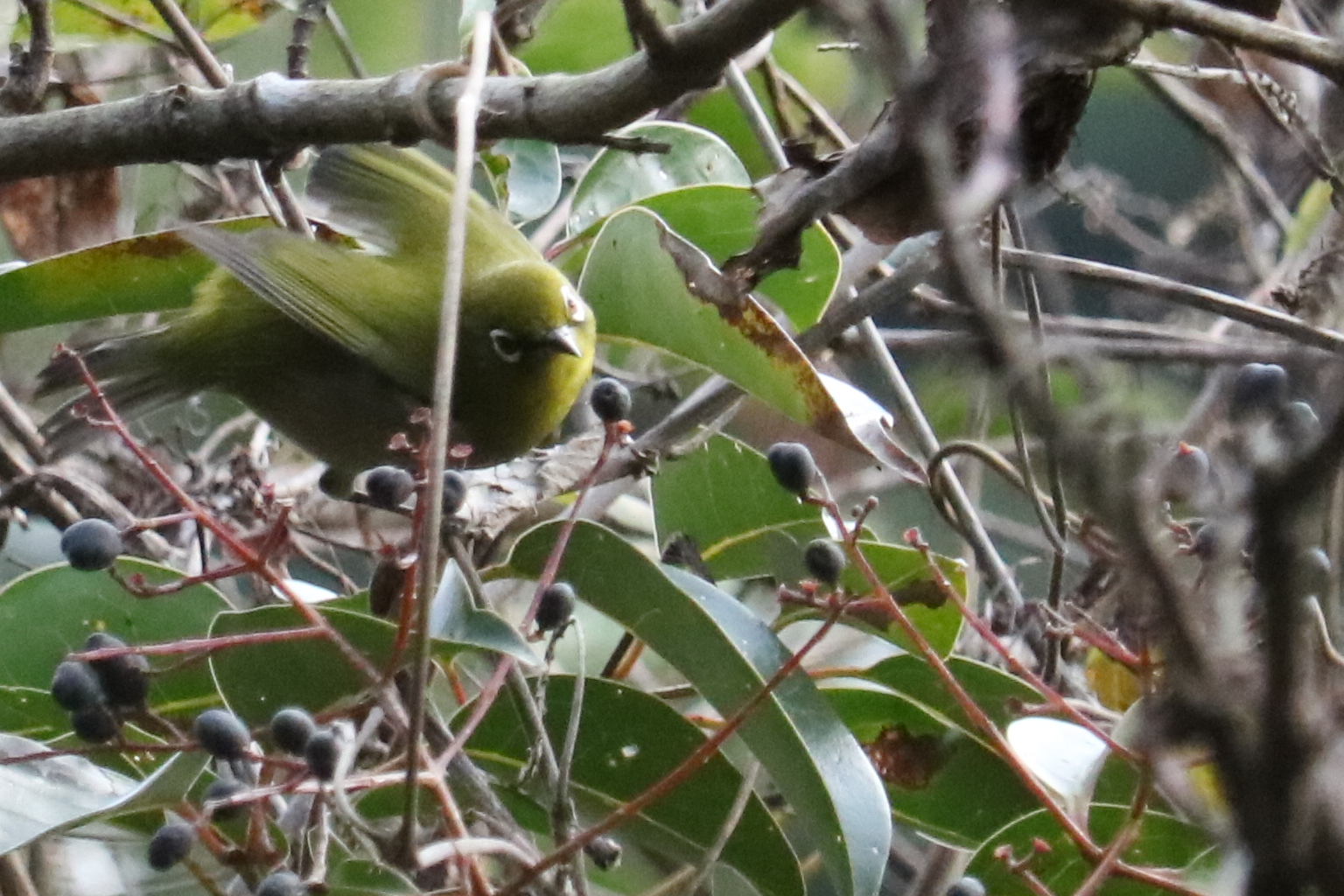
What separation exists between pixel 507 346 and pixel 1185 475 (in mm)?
1479

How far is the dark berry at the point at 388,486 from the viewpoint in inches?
49.8

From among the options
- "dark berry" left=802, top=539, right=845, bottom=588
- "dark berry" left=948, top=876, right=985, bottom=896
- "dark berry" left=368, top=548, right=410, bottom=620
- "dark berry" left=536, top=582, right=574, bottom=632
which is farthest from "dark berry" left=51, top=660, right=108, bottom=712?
"dark berry" left=948, top=876, right=985, bottom=896

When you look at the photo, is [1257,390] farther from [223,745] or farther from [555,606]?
[223,745]

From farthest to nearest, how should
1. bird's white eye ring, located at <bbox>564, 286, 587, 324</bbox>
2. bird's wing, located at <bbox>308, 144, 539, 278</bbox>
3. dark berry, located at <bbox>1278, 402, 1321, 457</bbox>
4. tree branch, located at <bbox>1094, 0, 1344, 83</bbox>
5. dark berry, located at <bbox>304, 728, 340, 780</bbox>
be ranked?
bird's wing, located at <bbox>308, 144, 539, 278</bbox> → bird's white eye ring, located at <bbox>564, 286, 587, 324</bbox> → dark berry, located at <bbox>304, 728, 340, 780</bbox> → tree branch, located at <bbox>1094, 0, 1344, 83</bbox> → dark berry, located at <bbox>1278, 402, 1321, 457</bbox>

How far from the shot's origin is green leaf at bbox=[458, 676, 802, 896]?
133 cm

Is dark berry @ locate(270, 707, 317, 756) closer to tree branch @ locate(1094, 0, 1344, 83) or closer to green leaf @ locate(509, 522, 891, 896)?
green leaf @ locate(509, 522, 891, 896)

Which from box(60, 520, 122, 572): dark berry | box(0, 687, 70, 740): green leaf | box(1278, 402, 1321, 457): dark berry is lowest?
box(0, 687, 70, 740): green leaf

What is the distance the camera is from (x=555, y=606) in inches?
48.4

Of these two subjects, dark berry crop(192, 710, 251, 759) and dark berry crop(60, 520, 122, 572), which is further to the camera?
dark berry crop(60, 520, 122, 572)

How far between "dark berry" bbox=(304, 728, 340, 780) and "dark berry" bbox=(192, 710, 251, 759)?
101 mm

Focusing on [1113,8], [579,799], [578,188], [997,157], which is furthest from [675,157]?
[997,157]

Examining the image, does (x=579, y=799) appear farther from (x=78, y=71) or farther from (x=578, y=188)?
(x=78, y=71)

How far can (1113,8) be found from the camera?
94cm

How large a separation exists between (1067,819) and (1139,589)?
31.1 inches
